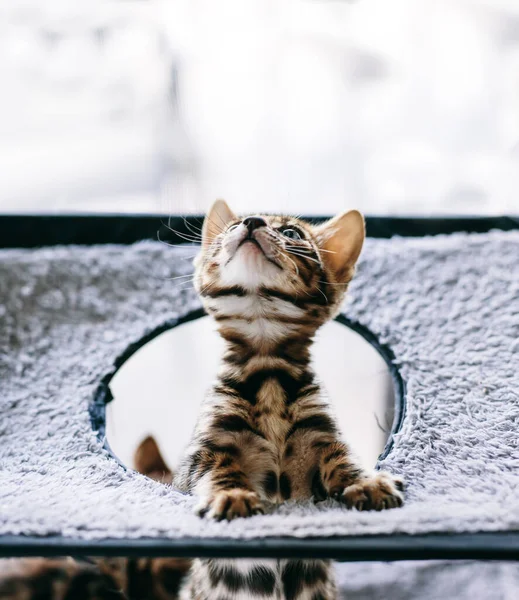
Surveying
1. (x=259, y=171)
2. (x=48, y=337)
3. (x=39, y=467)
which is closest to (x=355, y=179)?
(x=259, y=171)

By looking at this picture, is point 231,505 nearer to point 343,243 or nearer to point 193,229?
point 343,243

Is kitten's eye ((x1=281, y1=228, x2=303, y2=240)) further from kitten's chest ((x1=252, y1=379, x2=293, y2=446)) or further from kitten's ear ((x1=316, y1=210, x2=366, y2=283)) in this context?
kitten's chest ((x1=252, y1=379, x2=293, y2=446))

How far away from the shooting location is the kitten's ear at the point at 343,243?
1126 mm

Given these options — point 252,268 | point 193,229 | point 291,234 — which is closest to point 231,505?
point 252,268

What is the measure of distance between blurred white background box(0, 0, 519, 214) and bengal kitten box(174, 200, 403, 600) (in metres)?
0.53

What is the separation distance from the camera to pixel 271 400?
3.28 ft

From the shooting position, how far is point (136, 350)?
134 cm

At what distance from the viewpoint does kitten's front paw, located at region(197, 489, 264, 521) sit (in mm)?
779

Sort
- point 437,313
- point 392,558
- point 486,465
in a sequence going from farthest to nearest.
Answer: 1. point 437,313
2. point 486,465
3. point 392,558

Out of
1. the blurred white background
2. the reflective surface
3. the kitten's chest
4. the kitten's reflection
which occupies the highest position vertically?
the blurred white background

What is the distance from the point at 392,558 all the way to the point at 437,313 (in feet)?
2.41

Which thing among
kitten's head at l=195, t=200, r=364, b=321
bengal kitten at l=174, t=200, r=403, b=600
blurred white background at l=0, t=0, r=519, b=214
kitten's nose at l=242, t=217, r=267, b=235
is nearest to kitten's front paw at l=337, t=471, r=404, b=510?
bengal kitten at l=174, t=200, r=403, b=600

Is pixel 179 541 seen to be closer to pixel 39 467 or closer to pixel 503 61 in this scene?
pixel 39 467

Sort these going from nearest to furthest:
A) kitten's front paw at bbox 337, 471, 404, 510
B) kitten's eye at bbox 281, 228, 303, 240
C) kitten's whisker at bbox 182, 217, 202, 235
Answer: kitten's front paw at bbox 337, 471, 404, 510 < kitten's eye at bbox 281, 228, 303, 240 < kitten's whisker at bbox 182, 217, 202, 235
